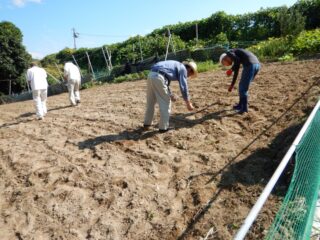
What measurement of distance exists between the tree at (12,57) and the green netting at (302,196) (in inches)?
925

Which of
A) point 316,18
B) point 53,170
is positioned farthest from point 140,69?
point 53,170

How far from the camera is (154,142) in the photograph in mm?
6320

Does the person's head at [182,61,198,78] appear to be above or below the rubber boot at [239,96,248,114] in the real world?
above

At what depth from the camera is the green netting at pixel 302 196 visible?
10.4ft

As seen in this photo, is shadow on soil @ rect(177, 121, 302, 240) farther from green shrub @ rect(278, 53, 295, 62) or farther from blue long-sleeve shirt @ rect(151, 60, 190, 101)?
green shrub @ rect(278, 53, 295, 62)

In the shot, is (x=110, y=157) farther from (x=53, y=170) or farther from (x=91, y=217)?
(x=91, y=217)

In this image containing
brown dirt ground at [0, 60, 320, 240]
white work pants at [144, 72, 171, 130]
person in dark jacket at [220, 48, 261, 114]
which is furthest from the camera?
person in dark jacket at [220, 48, 261, 114]

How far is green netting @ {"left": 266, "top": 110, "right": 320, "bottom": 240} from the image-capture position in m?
3.18

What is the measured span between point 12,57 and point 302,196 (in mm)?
24586

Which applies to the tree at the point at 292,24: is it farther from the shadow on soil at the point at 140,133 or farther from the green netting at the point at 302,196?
the green netting at the point at 302,196

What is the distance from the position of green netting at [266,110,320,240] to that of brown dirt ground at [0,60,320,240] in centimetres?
28

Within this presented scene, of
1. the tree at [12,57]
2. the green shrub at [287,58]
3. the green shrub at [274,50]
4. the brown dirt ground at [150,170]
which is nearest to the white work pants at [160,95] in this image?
the brown dirt ground at [150,170]

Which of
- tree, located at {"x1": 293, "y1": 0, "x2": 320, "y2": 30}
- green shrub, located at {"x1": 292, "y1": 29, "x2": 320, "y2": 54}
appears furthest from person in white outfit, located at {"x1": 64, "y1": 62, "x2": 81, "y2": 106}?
tree, located at {"x1": 293, "y1": 0, "x2": 320, "y2": 30}

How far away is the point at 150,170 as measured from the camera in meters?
5.32
